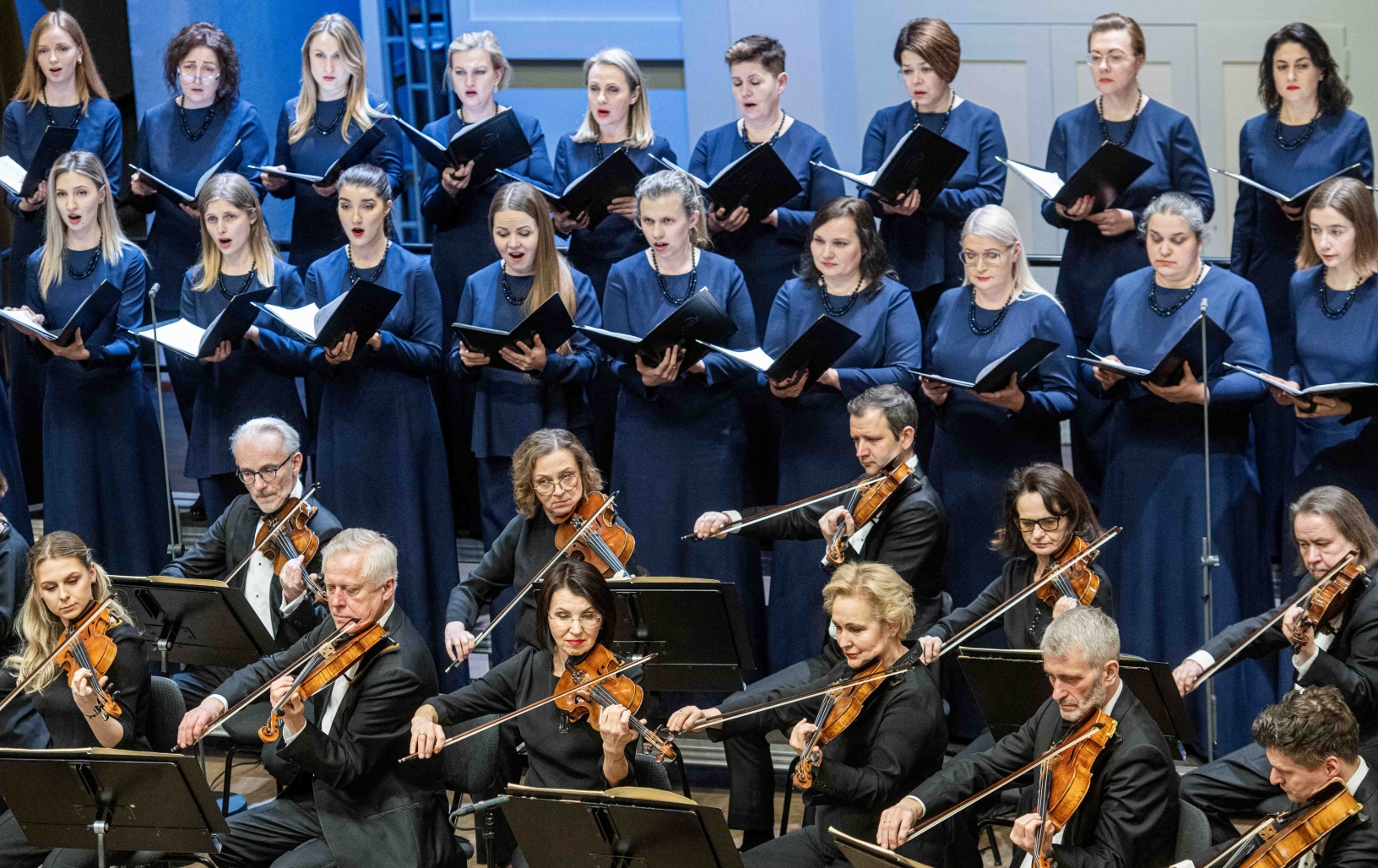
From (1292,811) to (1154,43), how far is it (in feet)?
13.6

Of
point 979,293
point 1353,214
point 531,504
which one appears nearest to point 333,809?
point 531,504

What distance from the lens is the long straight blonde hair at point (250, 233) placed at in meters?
5.39

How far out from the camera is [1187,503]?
4.66 m

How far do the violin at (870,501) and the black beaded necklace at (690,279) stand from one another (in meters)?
0.93

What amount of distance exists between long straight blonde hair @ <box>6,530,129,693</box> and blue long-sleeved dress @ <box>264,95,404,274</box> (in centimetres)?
176

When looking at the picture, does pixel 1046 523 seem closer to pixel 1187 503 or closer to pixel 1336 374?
pixel 1187 503

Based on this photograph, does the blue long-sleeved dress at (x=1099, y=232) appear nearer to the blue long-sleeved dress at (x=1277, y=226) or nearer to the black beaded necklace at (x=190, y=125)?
the blue long-sleeved dress at (x=1277, y=226)

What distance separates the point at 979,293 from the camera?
4875mm

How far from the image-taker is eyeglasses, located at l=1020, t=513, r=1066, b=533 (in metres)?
4.10

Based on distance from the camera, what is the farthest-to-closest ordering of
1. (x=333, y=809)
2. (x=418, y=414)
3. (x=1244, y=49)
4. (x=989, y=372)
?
(x=1244, y=49), (x=418, y=414), (x=989, y=372), (x=333, y=809)

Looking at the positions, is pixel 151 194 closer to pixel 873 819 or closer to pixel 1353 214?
pixel 873 819

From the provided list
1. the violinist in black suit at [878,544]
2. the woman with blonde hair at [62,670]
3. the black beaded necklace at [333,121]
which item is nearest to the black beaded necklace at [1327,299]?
the violinist in black suit at [878,544]

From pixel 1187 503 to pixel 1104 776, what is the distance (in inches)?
60.2

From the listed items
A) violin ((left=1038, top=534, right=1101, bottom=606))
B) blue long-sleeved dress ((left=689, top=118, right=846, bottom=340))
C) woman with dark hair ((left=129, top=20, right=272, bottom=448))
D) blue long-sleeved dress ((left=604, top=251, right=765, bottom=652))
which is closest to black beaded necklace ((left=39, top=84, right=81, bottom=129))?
woman with dark hair ((left=129, top=20, right=272, bottom=448))
